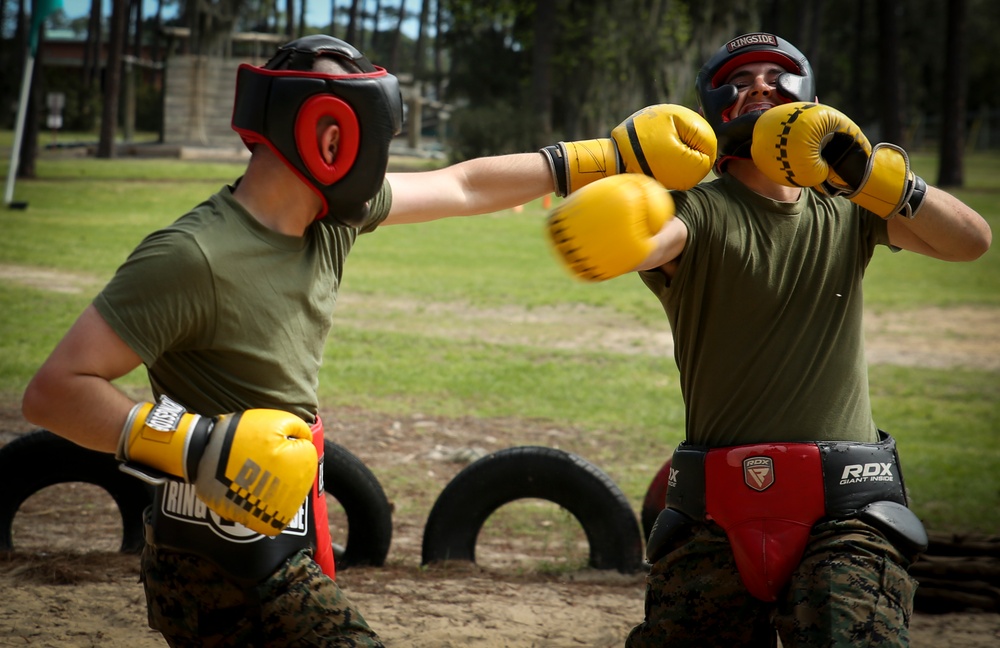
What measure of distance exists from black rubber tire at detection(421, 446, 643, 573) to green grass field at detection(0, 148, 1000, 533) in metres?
1.68

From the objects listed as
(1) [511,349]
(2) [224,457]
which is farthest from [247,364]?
(1) [511,349]

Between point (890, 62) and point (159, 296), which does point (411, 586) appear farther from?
point (890, 62)

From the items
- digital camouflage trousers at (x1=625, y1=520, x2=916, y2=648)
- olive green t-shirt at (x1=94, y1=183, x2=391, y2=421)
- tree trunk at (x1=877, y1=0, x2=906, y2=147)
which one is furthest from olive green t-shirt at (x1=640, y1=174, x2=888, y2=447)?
tree trunk at (x1=877, y1=0, x2=906, y2=147)

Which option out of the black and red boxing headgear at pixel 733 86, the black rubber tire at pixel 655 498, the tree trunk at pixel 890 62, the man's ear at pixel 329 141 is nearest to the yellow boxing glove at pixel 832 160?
the black and red boxing headgear at pixel 733 86

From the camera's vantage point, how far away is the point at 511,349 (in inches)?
445

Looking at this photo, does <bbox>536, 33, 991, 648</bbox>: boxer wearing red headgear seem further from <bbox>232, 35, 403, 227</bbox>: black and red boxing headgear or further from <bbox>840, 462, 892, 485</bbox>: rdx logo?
<bbox>232, 35, 403, 227</bbox>: black and red boxing headgear

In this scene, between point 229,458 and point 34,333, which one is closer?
point 229,458

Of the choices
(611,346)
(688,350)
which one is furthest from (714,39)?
(688,350)

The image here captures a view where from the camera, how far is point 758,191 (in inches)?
126

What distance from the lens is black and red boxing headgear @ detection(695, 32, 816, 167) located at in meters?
3.20

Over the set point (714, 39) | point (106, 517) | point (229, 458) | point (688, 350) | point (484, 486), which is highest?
point (714, 39)

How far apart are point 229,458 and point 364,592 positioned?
2579 mm

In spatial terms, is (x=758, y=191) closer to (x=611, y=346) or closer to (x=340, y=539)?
(x=340, y=539)

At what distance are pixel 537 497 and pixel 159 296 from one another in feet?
10.6
